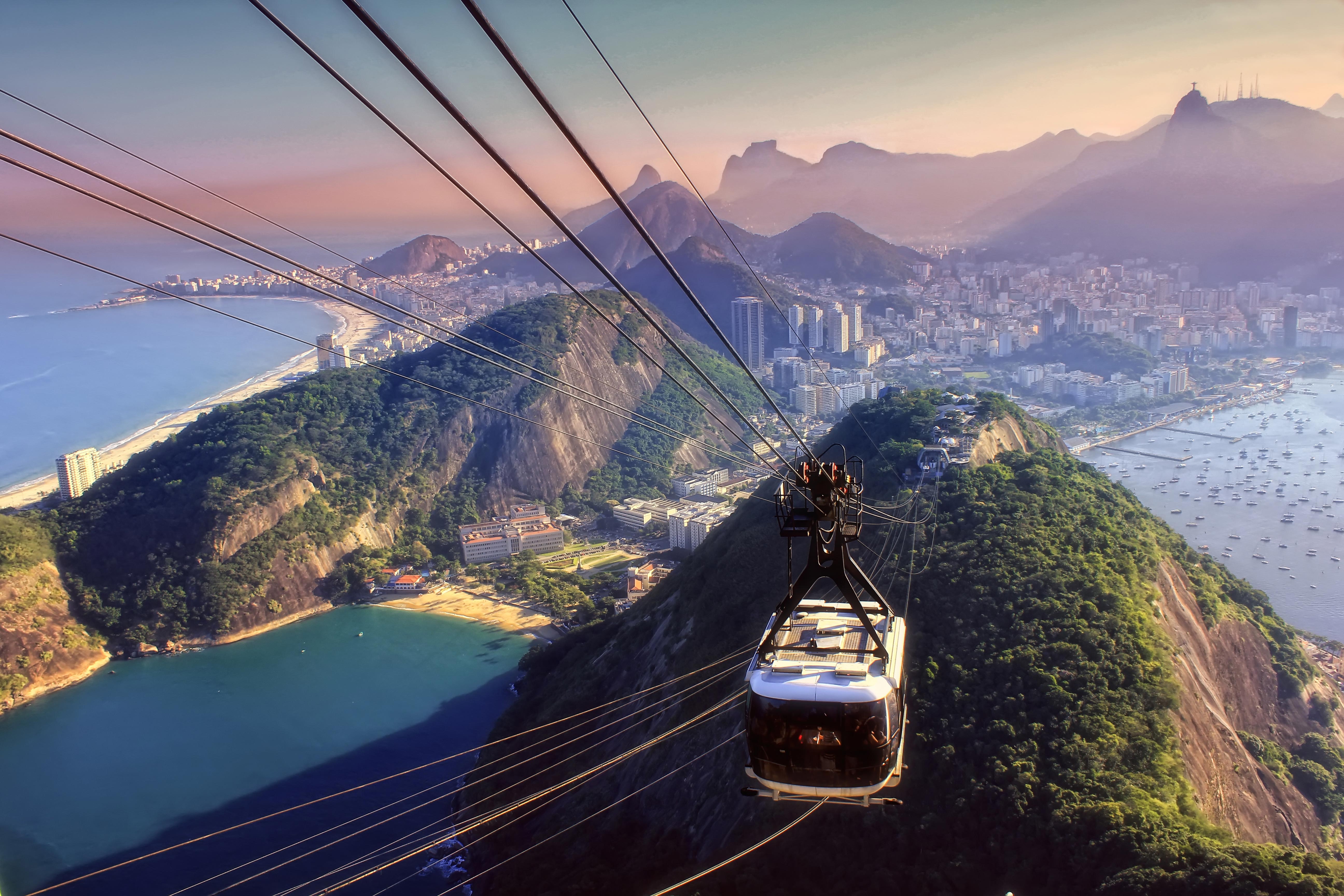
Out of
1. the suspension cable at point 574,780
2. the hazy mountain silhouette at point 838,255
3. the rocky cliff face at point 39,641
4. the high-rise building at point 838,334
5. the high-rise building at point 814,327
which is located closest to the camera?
the suspension cable at point 574,780

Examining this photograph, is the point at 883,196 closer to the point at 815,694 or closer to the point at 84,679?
the point at 84,679

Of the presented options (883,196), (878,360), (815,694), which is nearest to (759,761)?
(815,694)

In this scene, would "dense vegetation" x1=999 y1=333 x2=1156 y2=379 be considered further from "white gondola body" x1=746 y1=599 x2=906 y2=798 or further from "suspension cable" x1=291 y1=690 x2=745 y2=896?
"white gondola body" x1=746 y1=599 x2=906 y2=798

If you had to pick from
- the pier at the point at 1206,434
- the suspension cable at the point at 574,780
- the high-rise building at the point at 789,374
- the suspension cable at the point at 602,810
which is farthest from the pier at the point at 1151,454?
the suspension cable at the point at 602,810

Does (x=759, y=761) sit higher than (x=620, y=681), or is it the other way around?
(x=759, y=761)

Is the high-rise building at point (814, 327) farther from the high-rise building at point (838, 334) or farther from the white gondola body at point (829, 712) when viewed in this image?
the white gondola body at point (829, 712)
